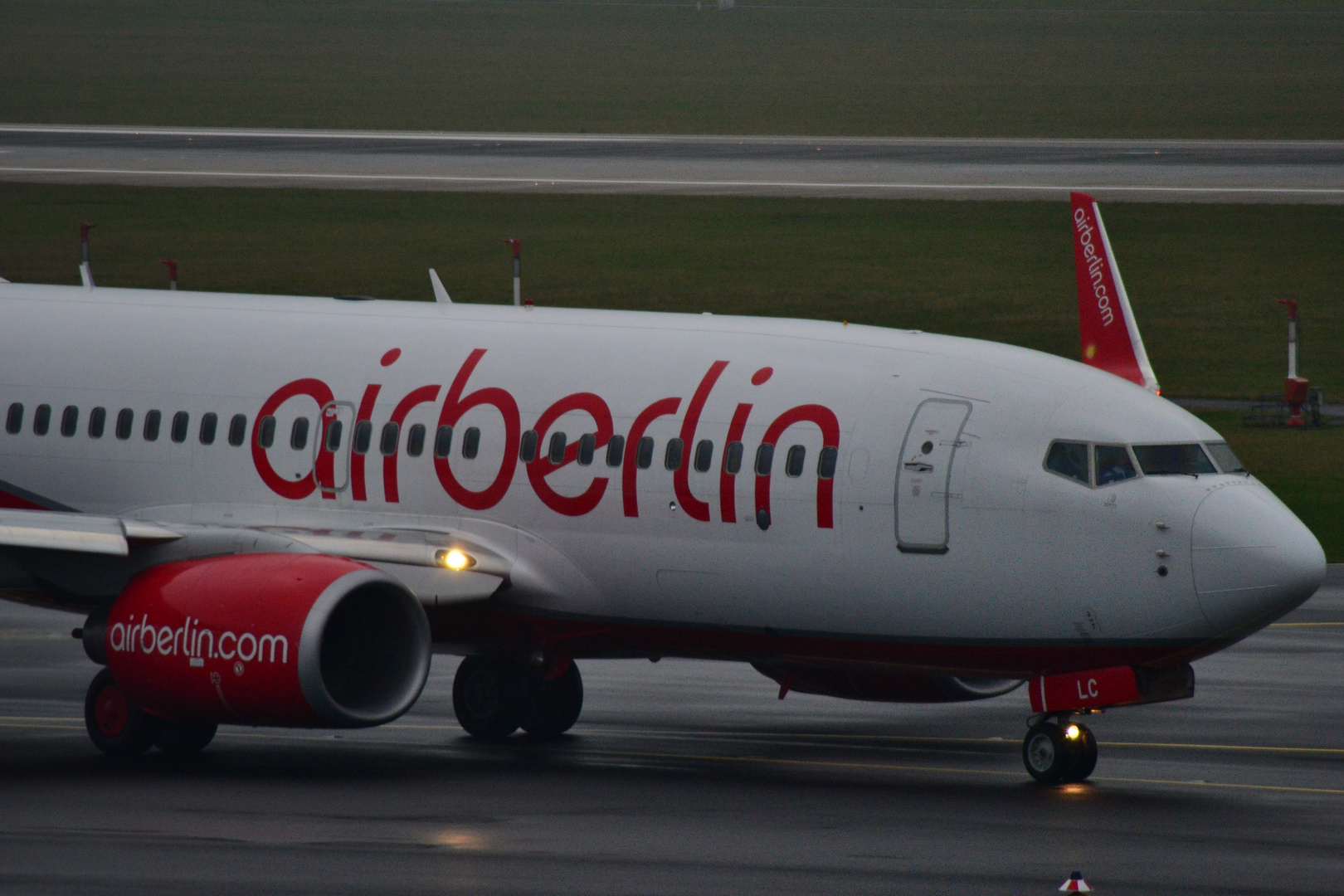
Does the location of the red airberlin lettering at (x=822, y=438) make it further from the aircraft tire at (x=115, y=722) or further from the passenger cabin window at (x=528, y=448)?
the aircraft tire at (x=115, y=722)

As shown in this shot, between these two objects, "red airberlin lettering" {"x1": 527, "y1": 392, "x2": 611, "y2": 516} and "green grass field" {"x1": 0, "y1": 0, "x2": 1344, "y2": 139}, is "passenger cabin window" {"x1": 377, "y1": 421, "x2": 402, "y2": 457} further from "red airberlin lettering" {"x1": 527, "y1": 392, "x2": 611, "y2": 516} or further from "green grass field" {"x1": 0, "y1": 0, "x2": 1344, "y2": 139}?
"green grass field" {"x1": 0, "y1": 0, "x2": 1344, "y2": 139}

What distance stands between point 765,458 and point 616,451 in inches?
64.9

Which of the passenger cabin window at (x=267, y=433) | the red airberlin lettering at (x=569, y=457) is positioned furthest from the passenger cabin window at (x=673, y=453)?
the passenger cabin window at (x=267, y=433)

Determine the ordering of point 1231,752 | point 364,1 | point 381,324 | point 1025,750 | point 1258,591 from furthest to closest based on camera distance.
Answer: point 364,1, point 381,324, point 1231,752, point 1025,750, point 1258,591

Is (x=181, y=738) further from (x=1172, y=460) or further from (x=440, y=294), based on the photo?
(x=1172, y=460)

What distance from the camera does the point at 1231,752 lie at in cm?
2428

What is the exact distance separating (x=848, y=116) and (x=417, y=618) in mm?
89455

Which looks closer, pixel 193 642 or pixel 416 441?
pixel 193 642

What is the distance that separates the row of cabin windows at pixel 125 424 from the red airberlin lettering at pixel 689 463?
515 centimetres

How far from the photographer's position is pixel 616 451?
23578 millimetres

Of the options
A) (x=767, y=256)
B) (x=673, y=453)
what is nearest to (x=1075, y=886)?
(x=673, y=453)

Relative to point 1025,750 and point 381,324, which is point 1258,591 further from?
point 381,324

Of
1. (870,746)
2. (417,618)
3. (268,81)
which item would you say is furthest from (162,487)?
(268,81)

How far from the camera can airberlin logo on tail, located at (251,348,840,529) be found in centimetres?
2283
